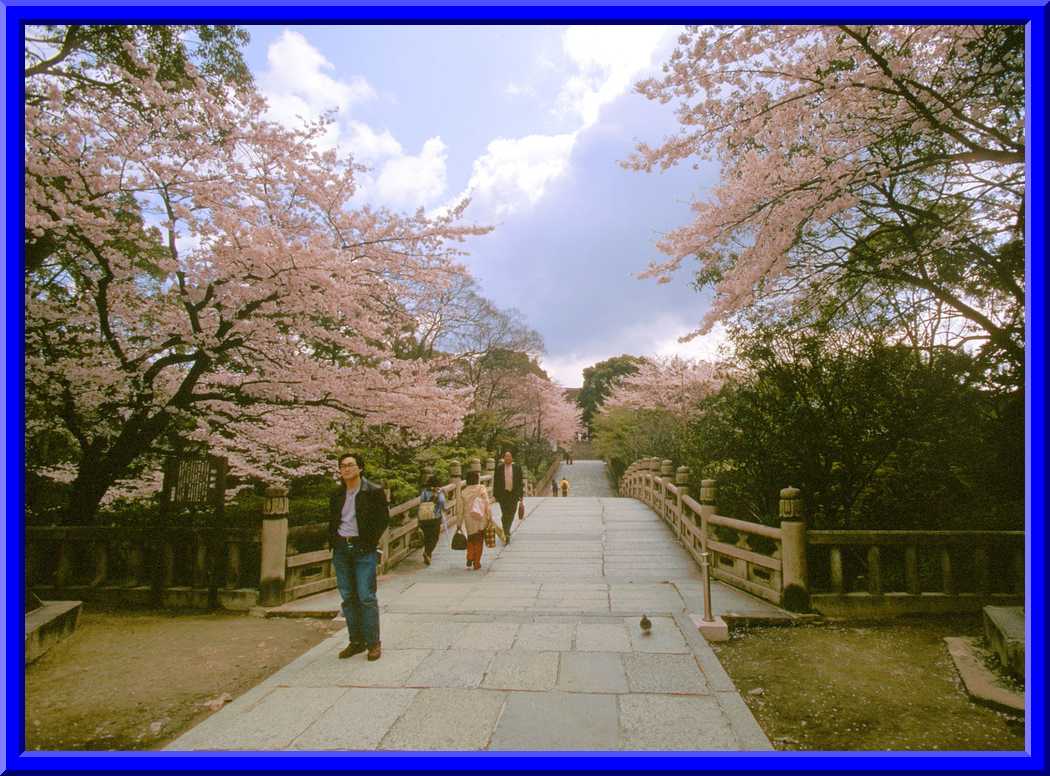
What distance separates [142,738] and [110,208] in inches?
Result: 191

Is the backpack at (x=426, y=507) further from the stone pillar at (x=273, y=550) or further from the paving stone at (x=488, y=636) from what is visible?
the paving stone at (x=488, y=636)

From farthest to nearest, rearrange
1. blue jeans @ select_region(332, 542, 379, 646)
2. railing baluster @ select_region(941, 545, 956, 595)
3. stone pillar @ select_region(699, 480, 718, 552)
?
stone pillar @ select_region(699, 480, 718, 552) < railing baluster @ select_region(941, 545, 956, 595) < blue jeans @ select_region(332, 542, 379, 646)

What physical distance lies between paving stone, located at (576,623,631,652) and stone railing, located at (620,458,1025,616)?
2.16 metres

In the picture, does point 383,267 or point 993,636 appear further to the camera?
point 383,267

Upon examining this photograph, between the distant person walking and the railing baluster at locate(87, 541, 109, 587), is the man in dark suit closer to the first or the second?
the distant person walking

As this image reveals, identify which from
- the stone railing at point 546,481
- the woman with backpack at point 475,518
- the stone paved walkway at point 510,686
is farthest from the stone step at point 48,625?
the stone railing at point 546,481

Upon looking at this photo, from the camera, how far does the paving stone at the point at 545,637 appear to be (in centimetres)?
386

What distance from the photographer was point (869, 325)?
546 cm

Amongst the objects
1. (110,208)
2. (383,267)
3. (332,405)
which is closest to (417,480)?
(332,405)

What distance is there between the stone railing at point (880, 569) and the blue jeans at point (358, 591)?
3.96 m

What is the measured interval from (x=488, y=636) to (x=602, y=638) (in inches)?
34.1

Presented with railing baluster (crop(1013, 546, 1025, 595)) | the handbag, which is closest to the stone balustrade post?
the handbag

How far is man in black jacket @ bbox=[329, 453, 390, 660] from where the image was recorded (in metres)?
4.01

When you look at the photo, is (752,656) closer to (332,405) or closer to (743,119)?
(743,119)
